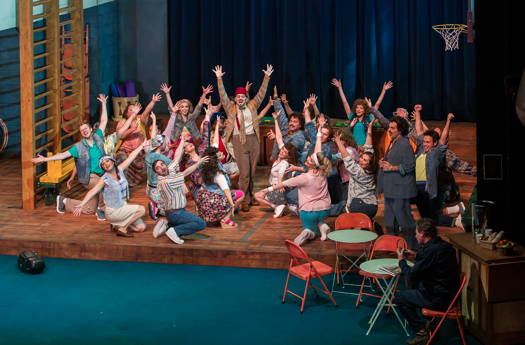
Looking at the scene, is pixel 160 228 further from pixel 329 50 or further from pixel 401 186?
pixel 329 50

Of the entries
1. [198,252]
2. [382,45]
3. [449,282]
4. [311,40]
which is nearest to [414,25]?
[382,45]

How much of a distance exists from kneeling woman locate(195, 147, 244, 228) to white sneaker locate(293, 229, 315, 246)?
1072mm

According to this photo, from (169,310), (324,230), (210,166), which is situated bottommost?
(169,310)

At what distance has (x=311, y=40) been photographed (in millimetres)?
15047

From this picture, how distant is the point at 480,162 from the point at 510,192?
38cm

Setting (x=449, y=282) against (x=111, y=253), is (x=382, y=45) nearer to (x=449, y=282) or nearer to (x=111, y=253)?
(x=111, y=253)

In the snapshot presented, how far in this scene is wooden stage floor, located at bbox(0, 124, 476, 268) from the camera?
29.6ft

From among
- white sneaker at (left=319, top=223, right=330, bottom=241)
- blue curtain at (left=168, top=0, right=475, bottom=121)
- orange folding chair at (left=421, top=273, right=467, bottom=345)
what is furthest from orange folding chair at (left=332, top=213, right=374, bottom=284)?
blue curtain at (left=168, top=0, right=475, bottom=121)

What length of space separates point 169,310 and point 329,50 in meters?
8.16

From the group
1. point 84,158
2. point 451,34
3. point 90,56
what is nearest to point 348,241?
point 84,158

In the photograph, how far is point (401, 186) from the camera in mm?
8781

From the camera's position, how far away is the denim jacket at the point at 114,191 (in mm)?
9484

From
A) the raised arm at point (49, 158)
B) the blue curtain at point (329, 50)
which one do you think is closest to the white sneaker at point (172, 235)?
the raised arm at point (49, 158)

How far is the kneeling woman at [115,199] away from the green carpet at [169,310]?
1.84 feet
